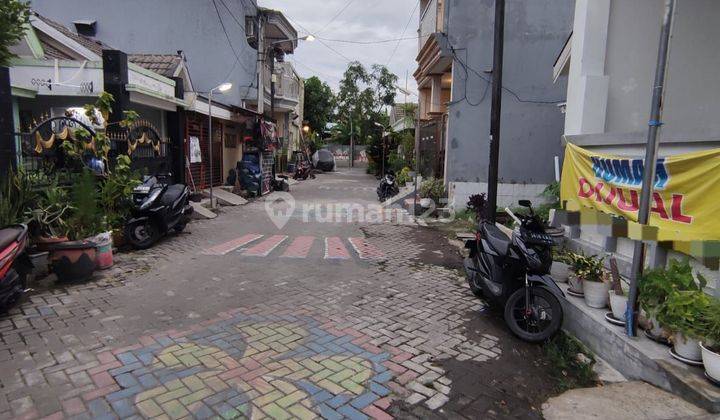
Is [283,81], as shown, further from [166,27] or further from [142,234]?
[142,234]

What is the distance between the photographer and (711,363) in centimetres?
307

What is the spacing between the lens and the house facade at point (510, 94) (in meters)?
11.5

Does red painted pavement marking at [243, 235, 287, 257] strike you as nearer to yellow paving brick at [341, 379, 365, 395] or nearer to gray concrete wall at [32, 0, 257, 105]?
yellow paving brick at [341, 379, 365, 395]

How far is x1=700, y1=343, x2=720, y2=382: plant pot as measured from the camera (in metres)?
3.03

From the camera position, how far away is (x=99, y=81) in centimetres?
1015

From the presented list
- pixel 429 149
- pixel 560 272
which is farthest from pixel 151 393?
pixel 429 149

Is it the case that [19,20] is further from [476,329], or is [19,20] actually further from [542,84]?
[542,84]

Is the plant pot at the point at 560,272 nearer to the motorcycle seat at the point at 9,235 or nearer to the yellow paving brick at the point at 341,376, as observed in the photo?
the yellow paving brick at the point at 341,376

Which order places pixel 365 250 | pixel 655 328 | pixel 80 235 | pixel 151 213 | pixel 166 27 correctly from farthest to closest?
1. pixel 166 27
2. pixel 365 250
3. pixel 151 213
4. pixel 80 235
5. pixel 655 328

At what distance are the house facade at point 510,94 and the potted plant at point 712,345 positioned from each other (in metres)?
8.69

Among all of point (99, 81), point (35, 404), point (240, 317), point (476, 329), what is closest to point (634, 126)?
point (476, 329)

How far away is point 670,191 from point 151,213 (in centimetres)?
753

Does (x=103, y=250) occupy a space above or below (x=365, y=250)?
above

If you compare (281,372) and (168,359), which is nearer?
(281,372)
